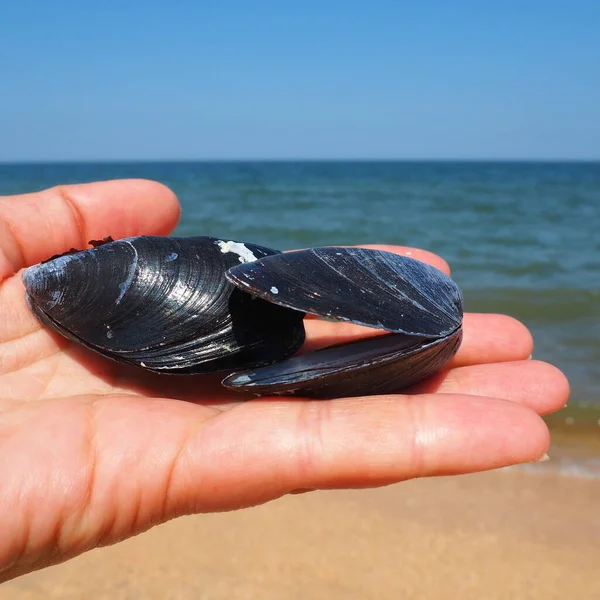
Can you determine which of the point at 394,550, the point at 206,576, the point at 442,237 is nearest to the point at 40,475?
the point at 206,576

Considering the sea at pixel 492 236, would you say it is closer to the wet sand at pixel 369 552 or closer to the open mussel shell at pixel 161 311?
the wet sand at pixel 369 552

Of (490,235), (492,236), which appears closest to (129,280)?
(492,236)

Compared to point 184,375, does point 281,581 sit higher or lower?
lower

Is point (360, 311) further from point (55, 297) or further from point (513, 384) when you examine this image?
point (55, 297)

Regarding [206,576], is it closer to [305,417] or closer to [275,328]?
[275,328]

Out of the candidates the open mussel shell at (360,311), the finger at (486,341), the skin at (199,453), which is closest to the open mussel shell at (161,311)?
the open mussel shell at (360,311)

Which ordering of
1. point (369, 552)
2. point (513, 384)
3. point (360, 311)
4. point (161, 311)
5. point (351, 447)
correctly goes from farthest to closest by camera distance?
point (369, 552) < point (161, 311) < point (513, 384) < point (360, 311) < point (351, 447)

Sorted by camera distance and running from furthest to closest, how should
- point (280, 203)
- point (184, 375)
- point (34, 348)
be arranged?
point (280, 203), point (34, 348), point (184, 375)
